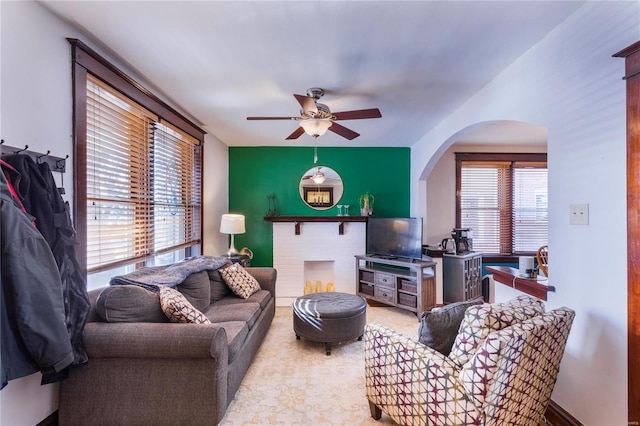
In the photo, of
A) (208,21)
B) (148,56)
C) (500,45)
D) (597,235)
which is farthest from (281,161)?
(597,235)

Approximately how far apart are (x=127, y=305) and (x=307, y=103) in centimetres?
192

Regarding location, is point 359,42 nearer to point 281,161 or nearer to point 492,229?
point 281,161

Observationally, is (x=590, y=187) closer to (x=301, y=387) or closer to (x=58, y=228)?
(x=301, y=387)

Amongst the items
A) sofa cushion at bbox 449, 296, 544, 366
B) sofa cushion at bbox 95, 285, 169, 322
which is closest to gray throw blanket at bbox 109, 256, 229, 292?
sofa cushion at bbox 95, 285, 169, 322

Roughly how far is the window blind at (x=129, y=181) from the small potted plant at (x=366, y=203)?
8.94 ft

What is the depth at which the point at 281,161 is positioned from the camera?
4836 mm

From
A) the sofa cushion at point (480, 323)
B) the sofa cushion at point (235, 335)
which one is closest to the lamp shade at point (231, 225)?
the sofa cushion at point (235, 335)

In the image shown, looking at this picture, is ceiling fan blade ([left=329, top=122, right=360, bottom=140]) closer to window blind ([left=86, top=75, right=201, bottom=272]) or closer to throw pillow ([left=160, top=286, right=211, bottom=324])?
window blind ([left=86, top=75, right=201, bottom=272])

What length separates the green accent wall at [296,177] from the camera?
483 cm

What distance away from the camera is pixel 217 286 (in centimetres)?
299

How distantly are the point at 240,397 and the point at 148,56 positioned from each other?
8.70ft

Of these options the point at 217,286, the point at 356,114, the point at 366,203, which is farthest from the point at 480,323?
the point at 366,203

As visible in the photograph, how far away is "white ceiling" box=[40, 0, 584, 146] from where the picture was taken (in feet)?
5.18

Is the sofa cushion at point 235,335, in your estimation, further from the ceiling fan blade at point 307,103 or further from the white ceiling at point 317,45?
the white ceiling at point 317,45
